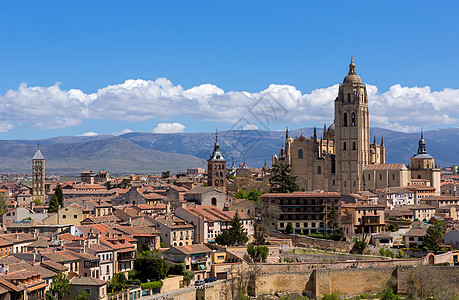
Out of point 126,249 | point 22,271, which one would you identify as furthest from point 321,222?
point 22,271

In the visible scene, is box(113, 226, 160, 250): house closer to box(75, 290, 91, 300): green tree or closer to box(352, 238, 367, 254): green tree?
box(75, 290, 91, 300): green tree

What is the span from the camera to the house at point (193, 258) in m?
60.5

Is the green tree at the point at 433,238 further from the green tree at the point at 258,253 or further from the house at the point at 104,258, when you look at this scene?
the house at the point at 104,258

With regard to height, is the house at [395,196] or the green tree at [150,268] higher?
the house at [395,196]

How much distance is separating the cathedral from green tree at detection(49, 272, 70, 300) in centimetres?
6895

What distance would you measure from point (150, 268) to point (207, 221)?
1551cm

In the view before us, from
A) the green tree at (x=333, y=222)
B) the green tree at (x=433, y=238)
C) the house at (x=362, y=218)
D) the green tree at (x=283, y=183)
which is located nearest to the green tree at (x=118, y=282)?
the green tree at (x=333, y=222)

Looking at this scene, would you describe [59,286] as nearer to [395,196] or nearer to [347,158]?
[395,196]

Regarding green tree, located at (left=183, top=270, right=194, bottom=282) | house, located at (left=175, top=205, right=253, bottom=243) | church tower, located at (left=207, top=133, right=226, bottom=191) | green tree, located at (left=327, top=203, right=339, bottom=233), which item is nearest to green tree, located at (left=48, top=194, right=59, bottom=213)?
house, located at (left=175, top=205, right=253, bottom=243)

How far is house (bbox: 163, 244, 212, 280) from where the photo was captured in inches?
2382

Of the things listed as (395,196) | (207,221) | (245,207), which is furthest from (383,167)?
(207,221)

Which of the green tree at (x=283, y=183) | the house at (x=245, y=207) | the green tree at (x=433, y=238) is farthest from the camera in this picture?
the green tree at (x=283, y=183)

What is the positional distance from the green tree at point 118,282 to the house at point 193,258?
6390mm

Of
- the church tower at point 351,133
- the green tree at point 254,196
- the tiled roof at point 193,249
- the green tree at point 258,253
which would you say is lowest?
the green tree at point 258,253
